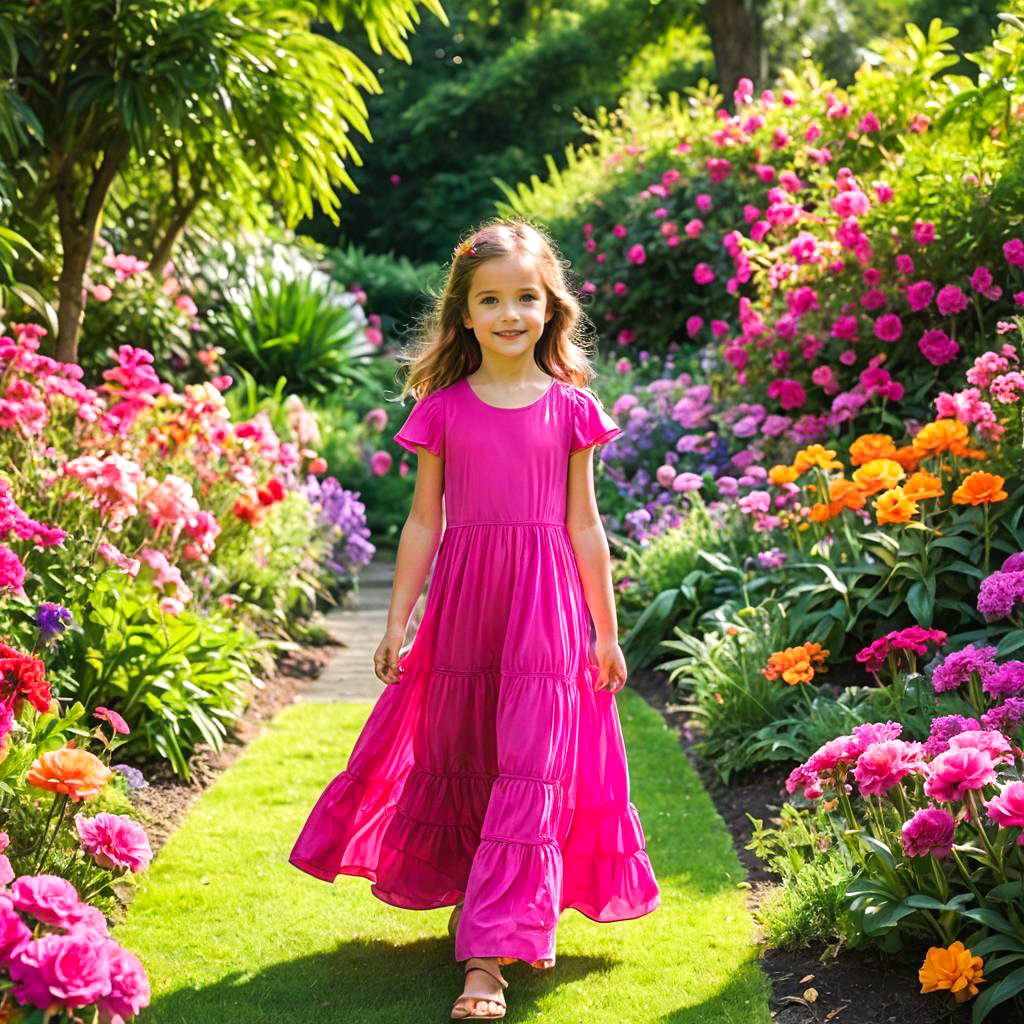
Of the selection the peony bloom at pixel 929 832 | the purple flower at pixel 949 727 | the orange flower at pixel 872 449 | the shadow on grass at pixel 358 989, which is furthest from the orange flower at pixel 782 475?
the peony bloom at pixel 929 832

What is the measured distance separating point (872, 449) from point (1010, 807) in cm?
241

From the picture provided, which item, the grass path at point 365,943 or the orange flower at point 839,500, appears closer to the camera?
the grass path at point 365,943

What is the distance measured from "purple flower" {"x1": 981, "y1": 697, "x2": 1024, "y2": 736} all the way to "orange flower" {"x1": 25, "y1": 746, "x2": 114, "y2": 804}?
6.15 ft

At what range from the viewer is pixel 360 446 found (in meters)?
9.52

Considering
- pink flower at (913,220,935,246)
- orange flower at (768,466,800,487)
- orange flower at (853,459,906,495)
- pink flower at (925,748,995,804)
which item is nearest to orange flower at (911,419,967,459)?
orange flower at (853,459,906,495)

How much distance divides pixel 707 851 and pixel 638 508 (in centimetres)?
352

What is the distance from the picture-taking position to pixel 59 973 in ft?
5.86

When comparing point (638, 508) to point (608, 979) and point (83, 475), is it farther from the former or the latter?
point (608, 979)

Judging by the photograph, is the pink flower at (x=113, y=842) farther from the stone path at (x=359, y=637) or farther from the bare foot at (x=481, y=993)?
the stone path at (x=359, y=637)

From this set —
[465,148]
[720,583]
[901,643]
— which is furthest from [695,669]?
[465,148]

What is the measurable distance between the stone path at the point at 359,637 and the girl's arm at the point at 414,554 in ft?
8.82

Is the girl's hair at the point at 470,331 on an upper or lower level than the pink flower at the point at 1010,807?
upper

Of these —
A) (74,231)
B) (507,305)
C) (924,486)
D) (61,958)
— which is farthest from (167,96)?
(61,958)

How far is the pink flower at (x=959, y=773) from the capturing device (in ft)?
8.03
